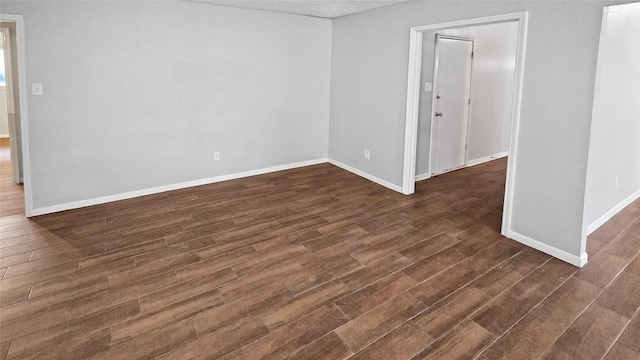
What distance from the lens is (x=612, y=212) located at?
3.92 meters

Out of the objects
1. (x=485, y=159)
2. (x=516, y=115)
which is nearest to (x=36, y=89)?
(x=516, y=115)

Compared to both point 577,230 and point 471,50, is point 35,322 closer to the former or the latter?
point 577,230

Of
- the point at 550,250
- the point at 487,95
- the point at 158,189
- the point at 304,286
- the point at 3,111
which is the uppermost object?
the point at 487,95

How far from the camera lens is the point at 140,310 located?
94.0 inches

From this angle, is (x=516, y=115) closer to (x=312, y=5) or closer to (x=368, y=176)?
(x=368, y=176)

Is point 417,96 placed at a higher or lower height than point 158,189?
higher

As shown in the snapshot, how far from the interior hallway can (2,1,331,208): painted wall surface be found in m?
0.37

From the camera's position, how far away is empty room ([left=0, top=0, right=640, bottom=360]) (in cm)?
228

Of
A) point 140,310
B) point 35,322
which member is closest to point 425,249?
point 140,310

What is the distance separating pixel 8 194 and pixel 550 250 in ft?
19.5

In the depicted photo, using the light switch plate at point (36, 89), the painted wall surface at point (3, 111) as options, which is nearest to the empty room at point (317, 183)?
the light switch plate at point (36, 89)

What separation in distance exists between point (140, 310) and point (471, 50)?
5573 mm

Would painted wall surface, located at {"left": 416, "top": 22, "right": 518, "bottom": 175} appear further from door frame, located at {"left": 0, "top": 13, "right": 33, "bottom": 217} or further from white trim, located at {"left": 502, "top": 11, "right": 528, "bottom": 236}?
A: door frame, located at {"left": 0, "top": 13, "right": 33, "bottom": 217}

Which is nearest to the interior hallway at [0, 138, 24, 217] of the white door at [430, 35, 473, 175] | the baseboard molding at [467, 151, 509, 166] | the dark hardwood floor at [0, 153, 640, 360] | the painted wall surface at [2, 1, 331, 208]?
the dark hardwood floor at [0, 153, 640, 360]
